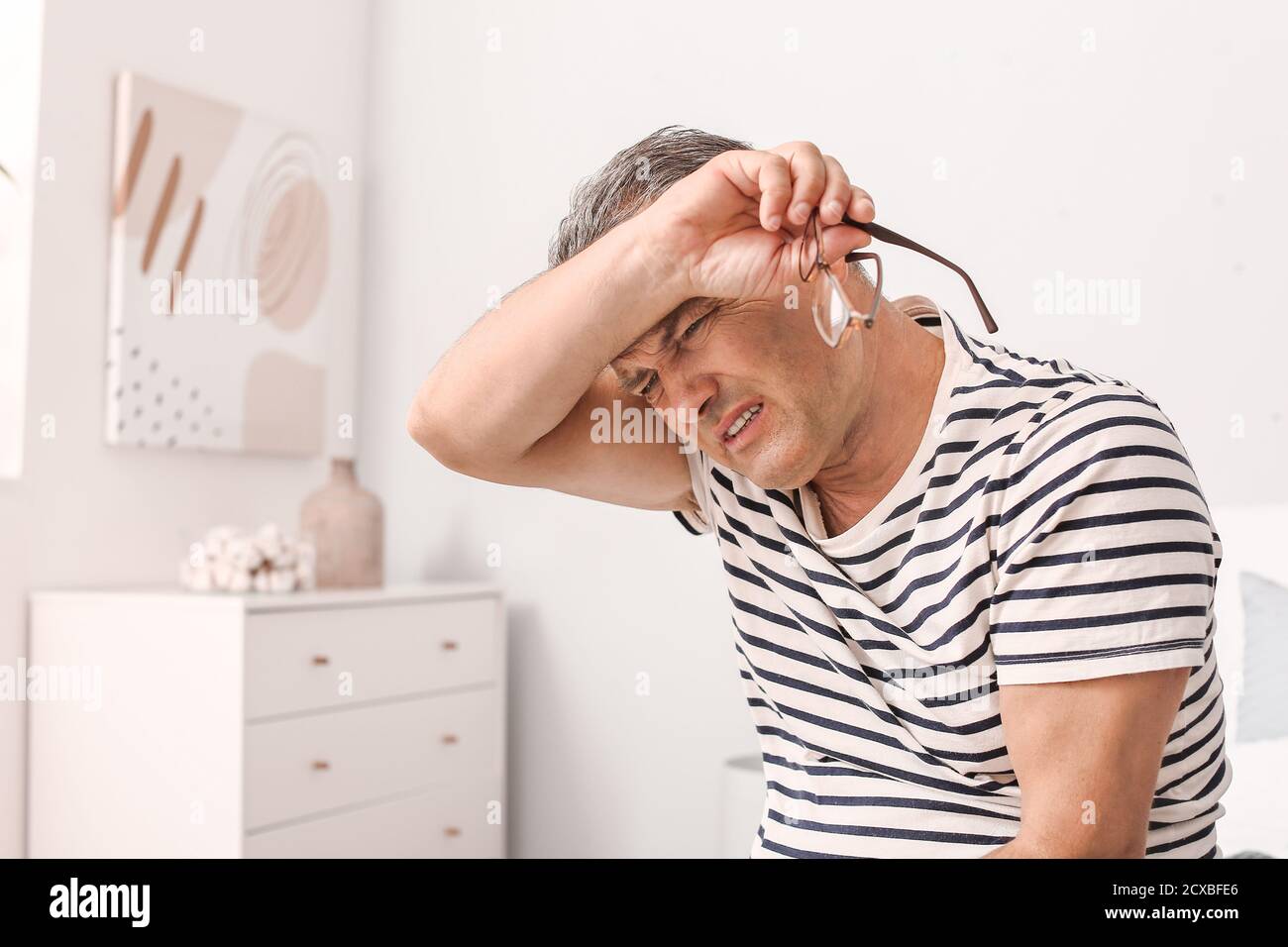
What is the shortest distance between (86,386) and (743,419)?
2022mm

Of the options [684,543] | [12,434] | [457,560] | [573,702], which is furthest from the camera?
[457,560]

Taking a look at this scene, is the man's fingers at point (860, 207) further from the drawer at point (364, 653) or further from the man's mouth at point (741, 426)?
the drawer at point (364, 653)

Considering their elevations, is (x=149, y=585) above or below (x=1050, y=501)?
below

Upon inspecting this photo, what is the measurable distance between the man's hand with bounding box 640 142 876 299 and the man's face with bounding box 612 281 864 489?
7cm

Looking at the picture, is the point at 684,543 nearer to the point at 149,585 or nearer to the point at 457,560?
the point at 457,560

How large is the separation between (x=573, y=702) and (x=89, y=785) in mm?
1034

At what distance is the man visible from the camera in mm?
729

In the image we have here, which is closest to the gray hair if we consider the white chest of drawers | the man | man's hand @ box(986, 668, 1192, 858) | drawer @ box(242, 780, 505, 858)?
the man

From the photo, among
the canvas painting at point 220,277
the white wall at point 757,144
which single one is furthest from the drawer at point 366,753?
the canvas painting at point 220,277

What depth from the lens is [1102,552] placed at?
74 cm

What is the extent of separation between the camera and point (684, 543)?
2545 mm

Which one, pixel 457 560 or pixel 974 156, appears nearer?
pixel 974 156
